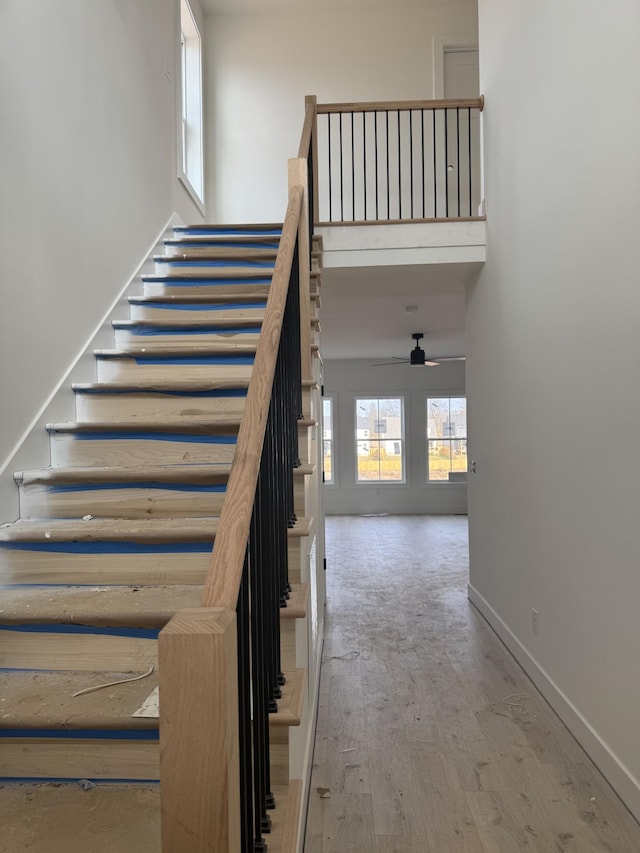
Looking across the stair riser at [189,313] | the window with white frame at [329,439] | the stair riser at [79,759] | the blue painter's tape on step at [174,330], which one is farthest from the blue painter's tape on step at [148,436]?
the window with white frame at [329,439]

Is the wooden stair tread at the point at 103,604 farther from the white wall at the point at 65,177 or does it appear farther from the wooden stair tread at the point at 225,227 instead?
the wooden stair tread at the point at 225,227

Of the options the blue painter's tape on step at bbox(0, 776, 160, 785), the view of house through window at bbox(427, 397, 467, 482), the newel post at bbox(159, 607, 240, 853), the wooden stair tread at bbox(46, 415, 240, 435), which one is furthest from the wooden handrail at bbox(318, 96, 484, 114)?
the view of house through window at bbox(427, 397, 467, 482)

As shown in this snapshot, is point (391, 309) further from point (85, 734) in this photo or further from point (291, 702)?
point (85, 734)

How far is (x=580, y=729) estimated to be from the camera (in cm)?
254

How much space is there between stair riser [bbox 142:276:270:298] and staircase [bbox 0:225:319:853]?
0.56ft

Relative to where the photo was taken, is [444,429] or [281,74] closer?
[281,74]

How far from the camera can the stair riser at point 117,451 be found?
98.0 inches

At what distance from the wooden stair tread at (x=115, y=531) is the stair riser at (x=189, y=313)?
1.46 meters

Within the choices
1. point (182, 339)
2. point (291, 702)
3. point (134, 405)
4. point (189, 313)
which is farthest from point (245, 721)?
point (189, 313)

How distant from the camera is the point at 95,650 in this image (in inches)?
70.1

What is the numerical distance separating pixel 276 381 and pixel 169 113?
3696 millimetres

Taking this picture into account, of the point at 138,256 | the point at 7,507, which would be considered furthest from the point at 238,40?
the point at 7,507

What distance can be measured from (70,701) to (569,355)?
7.59 ft

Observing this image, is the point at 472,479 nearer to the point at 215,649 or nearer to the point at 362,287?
the point at 362,287
